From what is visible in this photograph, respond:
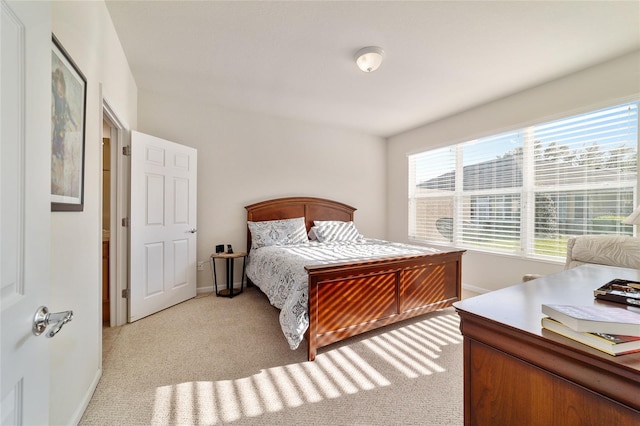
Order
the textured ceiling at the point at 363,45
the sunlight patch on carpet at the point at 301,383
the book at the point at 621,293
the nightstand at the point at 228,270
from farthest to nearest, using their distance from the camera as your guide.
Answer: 1. the nightstand at the point at 228,270
2. the textured ceiling at the point at 363,45
3. the sunlight patch on carpet at the point at 301,383
4. the book at the point at 621,293

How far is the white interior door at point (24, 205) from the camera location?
22.0 inches

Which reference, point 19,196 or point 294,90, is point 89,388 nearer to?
point 19,196

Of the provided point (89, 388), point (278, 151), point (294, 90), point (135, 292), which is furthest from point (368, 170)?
point (89, 388)

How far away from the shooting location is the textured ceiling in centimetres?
192

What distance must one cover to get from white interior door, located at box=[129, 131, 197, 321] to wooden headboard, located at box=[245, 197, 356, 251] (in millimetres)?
863

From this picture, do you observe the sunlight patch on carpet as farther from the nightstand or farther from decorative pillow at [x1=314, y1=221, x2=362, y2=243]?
decorative pillow at [x1=314, y1=221, x2=362, y2=243]

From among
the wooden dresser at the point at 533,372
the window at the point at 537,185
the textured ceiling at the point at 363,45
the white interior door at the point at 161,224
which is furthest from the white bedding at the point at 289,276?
the textured ceiling at the point at 363,45

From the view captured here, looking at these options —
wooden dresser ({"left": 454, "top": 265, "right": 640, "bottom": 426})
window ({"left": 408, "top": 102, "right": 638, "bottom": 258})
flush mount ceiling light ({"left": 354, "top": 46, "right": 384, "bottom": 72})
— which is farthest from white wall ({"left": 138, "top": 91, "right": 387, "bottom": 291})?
wooden dresser ({"left": 454, "top": 265, "right": 640, "bottom": 426})

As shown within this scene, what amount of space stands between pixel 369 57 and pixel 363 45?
0.36 ft

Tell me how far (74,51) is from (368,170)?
4.19 metres

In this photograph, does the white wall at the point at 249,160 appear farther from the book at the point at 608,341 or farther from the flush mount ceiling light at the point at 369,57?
the book at the point at 608,341

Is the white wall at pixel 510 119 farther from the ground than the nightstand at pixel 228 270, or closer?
farther from the ground

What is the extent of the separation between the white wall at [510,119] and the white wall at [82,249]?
4.05 metres

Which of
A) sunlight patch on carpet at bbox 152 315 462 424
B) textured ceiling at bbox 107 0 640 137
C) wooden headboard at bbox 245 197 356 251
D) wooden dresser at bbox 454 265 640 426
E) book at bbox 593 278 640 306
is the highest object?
textured ceiling at bbox 107 0 640 137
